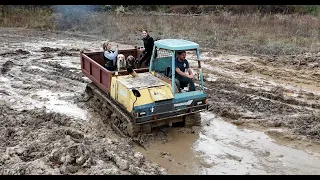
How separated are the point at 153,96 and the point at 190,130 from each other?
127 centimetres

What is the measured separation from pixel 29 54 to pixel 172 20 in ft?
28.0

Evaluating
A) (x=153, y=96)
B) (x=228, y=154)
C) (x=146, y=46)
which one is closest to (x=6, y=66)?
(x=146, y=46)

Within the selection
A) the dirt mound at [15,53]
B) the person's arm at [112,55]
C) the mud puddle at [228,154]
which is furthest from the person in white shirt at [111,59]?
the dirt mound at [15,53]

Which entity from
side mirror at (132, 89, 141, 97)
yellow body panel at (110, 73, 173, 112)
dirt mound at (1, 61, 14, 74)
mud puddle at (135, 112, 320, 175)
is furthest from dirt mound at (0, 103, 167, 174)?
dirt mound at (1, 61, 14, 74)

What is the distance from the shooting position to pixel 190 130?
8.26m

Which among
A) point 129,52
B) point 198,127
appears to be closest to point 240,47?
point 129,52

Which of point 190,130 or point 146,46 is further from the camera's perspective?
point 146,46

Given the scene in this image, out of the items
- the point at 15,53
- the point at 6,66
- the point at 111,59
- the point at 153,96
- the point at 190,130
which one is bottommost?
the point at 190,130

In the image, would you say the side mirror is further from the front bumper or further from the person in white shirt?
the person in white shirt

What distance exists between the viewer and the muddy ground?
6715 millimetres

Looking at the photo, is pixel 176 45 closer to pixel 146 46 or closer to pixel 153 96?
pixel 153 96

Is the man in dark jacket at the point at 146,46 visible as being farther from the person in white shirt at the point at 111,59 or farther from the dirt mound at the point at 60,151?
the dirt mound at the point at 60,151

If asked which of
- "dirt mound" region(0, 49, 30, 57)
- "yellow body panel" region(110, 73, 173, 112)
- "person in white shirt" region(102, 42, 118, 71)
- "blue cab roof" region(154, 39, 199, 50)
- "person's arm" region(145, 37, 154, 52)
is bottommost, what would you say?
"dirt mound" region(0, 49, 30, 57)

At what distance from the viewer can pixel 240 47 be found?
→ 50.6 feet
